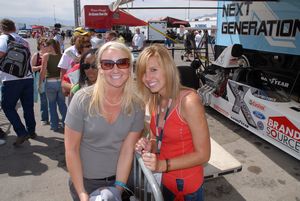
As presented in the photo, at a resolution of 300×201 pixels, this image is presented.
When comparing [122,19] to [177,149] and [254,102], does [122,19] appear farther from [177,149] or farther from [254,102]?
[177,149]

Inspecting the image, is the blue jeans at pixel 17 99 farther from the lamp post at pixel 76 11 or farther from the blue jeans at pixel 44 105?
the lamp post at pixel 76 11

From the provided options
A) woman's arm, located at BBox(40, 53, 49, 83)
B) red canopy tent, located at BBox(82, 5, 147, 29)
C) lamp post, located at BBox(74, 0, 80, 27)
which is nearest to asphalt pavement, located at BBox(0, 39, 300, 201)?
woman's arm, located at BBox(40, 53, 49, 83)

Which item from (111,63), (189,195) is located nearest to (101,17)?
(111,63)

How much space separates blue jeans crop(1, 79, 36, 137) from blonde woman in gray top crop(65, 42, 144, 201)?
314cm

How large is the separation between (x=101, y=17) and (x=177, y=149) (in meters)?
13.1

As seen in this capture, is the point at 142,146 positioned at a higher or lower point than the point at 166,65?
lower

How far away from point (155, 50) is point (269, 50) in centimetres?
567

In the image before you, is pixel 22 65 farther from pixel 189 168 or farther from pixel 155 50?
pixel 189 168

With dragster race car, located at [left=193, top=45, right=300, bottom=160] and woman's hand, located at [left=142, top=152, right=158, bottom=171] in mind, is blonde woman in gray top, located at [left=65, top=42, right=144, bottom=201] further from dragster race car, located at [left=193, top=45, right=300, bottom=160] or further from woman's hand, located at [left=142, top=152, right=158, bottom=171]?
dragster race car, located at [left=193, top=45, right=300, bottom=160]

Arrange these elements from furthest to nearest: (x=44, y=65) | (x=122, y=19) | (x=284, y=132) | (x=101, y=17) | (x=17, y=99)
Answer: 1. (x=122, y=19)
2. (x=101, y=17)
3. (x=44, y=65)
4. (x=17, y=99)
5. (x=284, y=132)

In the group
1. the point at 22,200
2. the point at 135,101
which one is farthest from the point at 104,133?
the point at 22,200

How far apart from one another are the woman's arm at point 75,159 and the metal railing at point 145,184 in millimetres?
411

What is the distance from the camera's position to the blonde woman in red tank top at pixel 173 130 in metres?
1.69

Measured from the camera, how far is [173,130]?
1.77m
